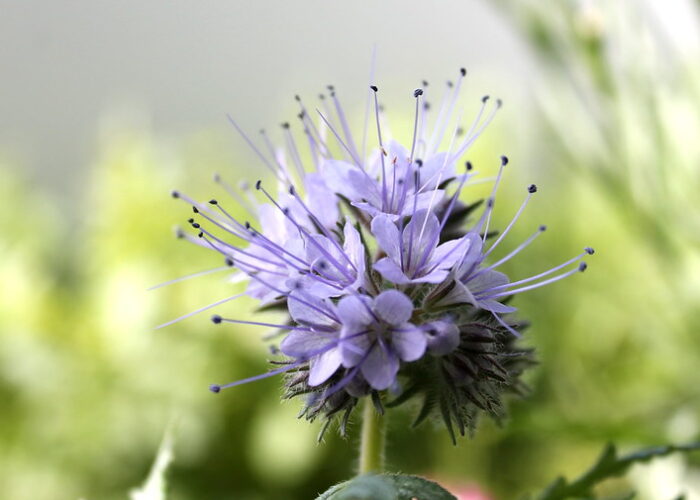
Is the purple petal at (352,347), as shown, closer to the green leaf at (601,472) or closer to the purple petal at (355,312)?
the purple petal at (355,312)

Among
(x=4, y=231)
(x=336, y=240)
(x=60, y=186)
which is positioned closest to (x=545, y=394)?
(x=336, y=240)

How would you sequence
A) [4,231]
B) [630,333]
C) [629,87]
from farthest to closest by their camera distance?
[4,231] → [630,333] → [629,87]

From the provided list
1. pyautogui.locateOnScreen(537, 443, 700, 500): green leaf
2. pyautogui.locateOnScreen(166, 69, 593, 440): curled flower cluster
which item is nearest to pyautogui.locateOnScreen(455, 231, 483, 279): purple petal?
pyautogui.locateOnScreen(166, 69, 593, 440): curled flower cluster

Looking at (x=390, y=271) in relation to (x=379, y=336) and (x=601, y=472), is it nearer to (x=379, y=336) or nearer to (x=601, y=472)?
(x=379, y=336)

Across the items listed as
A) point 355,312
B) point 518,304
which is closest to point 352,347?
point 355,312

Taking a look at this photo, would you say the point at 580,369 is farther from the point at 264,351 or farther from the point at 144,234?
the point at 144,234
